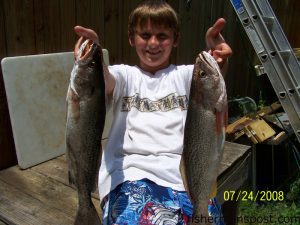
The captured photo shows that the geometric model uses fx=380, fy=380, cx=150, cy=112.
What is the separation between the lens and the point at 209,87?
7.29ft

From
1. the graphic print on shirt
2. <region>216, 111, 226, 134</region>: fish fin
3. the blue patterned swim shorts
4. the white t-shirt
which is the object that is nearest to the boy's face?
the white t-shirt

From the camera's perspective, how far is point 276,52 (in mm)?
4410

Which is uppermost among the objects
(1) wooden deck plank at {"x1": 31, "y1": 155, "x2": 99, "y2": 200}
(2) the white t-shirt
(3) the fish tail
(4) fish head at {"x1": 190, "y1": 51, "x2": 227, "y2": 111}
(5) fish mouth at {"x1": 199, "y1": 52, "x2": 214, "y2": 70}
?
(5) fish mouth at {"x1": 199, "y1": 52, "x2": 214, "y2": 70}

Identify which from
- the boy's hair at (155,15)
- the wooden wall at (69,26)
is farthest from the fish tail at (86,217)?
the wooden wall at (69,26)

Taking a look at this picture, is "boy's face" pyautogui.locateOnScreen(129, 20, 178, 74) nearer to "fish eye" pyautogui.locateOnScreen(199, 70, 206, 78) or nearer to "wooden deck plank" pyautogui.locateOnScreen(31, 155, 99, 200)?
"fish eye" pyautogui.locateOnScreen(199, 70, 206, 78)

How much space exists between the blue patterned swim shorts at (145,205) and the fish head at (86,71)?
685mm

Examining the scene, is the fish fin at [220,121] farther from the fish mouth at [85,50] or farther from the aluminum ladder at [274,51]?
the aluminum ladder at [274,51]

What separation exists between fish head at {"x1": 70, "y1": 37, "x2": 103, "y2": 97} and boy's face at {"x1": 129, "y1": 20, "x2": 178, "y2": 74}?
1.91 ft

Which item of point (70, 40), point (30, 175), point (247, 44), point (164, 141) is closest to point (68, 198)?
point (30, 175)

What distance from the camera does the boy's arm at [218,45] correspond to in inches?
95.5

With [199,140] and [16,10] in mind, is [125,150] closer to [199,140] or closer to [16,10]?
[199,140]

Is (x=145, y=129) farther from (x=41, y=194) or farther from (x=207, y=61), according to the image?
(x=41, y=194)

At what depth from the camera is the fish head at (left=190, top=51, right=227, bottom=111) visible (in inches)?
87.5

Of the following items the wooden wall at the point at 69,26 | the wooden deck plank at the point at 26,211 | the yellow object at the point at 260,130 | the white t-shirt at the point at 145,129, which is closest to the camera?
the white t-shirt at the point at 145,129
